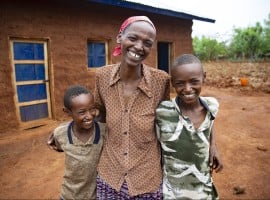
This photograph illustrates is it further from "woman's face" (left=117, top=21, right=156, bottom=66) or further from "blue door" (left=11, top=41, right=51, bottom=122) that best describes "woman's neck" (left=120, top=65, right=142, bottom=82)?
"blue door" (left=11, top=41, right=51, bottom=122)

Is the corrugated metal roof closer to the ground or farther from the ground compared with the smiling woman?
farther from the ground

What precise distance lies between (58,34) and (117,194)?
5678 mm

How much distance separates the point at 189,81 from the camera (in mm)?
1840

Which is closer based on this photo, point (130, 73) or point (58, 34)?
point (130, 73)

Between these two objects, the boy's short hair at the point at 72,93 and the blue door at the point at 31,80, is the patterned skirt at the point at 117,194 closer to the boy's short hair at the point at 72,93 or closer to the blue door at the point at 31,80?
the boy's short hair at the point at 72,93

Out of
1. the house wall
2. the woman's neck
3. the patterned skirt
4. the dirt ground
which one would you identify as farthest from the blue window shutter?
the patterned skirt

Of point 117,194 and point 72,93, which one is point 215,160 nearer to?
point 117,194

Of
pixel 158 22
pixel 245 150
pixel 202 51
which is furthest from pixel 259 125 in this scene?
pixel 202 51

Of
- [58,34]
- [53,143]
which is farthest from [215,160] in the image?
[58,34]

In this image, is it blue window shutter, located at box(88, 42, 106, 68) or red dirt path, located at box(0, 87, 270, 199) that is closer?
red dirt path, located at box(0, 87, 270, 199)

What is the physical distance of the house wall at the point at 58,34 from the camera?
584cm

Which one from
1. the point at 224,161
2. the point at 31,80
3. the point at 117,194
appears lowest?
the point at 224,161

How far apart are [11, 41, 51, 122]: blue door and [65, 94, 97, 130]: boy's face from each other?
4.66 metres

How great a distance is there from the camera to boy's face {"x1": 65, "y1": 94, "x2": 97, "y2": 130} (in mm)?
2020
